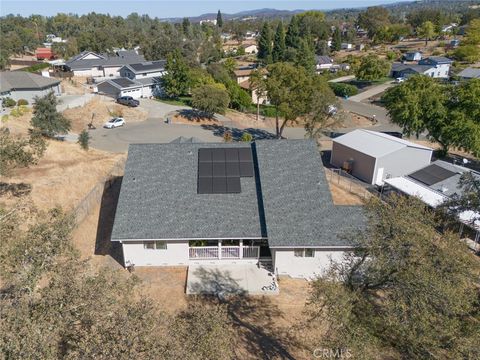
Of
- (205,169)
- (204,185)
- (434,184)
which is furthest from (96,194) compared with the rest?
(434,184)

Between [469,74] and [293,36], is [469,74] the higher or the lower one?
the lower one

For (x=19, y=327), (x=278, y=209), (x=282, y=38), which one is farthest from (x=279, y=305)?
(x=282, y=38)

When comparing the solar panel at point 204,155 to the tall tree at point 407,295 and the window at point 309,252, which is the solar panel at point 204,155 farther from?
the tall tree at point 407,295

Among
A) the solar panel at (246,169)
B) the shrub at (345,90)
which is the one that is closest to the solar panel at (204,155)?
the solar panel at (246,169)

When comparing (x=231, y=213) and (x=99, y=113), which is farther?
(x=99, y=113)

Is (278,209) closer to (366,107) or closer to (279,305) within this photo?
(279,305)

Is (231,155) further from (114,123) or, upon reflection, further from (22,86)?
(22,86)
